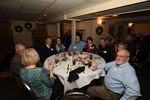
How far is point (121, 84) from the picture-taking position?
1681 mm

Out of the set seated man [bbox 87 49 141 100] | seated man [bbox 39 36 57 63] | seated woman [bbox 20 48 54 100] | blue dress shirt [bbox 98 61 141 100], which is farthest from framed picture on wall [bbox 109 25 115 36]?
seated woman [bbox 20 48 54 100]

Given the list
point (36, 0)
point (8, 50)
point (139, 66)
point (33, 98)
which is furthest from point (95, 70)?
point (8, 50)

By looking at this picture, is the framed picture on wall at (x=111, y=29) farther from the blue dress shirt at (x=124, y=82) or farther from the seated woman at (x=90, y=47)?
the blue dress shirt at (x=124, y=82)

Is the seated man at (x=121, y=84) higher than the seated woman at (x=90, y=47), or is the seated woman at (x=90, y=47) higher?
the seated woman at (x=90, y=47)

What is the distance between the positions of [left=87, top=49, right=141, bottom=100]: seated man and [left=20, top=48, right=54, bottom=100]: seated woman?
2.67 ft

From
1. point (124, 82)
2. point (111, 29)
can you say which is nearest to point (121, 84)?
point (124, 82)

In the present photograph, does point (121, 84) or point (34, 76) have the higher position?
point (34, 76)

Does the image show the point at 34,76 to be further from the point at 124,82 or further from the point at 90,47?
the point at 90,47

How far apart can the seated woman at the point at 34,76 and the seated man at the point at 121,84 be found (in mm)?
814

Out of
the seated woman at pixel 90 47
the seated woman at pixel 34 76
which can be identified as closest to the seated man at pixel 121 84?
the seated woman at pixel 34 76

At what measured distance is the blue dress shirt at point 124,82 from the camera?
149 centimetres

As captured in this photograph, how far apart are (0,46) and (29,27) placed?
2.64 metres

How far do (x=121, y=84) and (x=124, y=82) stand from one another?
0.37 ft

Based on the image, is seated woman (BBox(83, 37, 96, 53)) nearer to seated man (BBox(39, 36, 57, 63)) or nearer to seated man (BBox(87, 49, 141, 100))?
seated man (BBox(39, 36, 57, 63))
